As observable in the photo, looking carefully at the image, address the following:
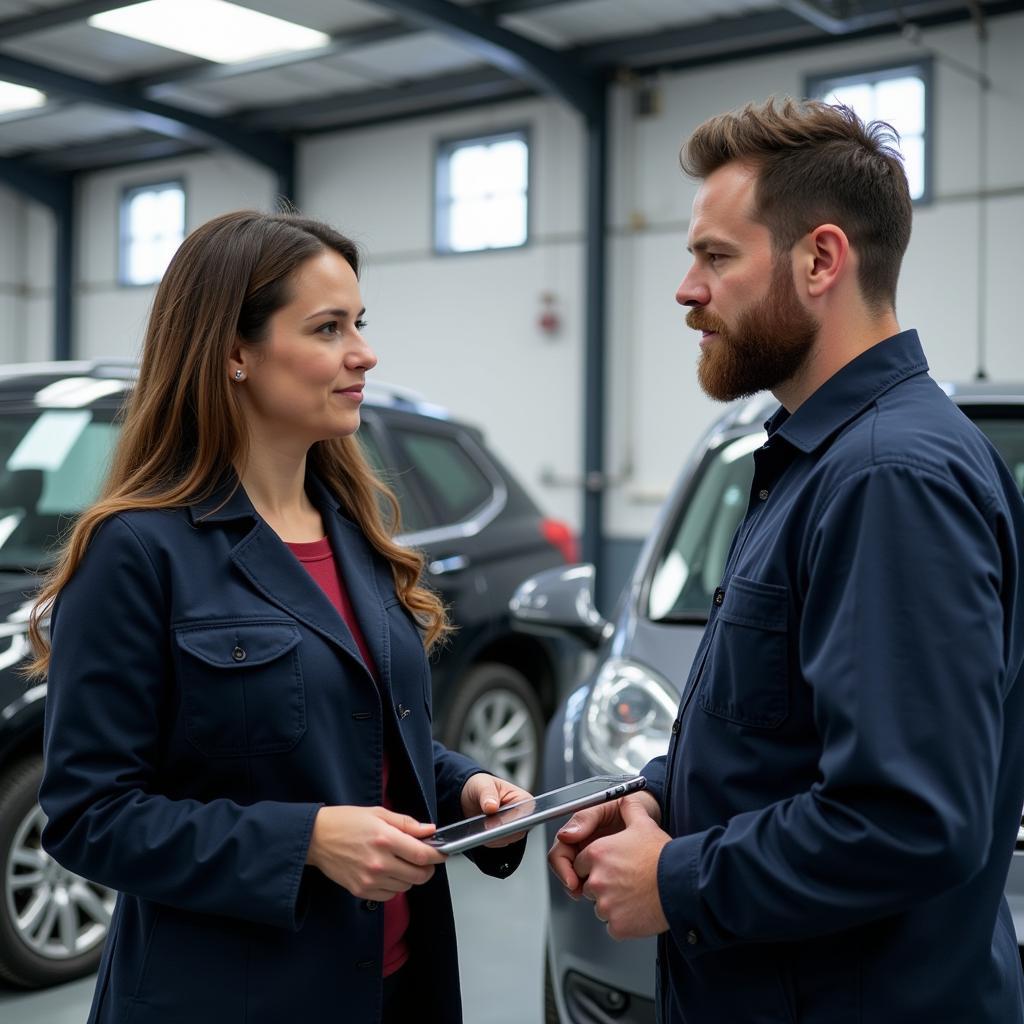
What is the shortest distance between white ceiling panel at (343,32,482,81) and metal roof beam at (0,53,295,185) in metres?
1.66

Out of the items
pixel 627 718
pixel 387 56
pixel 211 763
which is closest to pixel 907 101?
pixel 387 56

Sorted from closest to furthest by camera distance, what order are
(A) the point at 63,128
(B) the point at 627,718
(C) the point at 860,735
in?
1. (C) the point at 860,735
2. (B) the point at 627,718
3. (A) the point at 63,128

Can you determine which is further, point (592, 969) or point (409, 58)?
point (409, 58)

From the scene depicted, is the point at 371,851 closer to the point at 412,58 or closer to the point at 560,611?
the point at 560,611

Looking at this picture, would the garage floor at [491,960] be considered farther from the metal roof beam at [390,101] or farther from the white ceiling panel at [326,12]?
the metal roof beam at [390,101]

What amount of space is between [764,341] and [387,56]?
9896 millimetres

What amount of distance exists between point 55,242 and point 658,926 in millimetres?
14366

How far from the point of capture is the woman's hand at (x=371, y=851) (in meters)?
1.46

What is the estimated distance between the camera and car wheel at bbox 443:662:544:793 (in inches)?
181

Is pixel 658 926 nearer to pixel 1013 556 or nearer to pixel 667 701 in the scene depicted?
pixel 1013 556

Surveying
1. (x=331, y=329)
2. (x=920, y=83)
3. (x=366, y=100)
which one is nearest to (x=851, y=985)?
(x=331, y=329)

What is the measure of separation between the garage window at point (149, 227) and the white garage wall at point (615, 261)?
13.2 inches

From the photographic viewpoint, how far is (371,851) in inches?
58.0

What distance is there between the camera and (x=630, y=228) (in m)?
10.6
